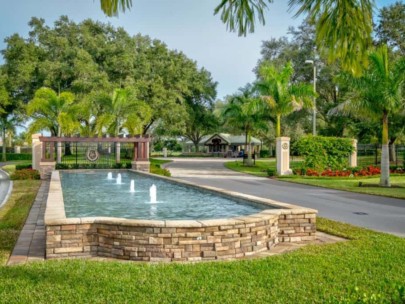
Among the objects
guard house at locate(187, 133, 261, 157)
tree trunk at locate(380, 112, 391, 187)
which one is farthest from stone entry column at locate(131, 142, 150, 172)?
guard house at locate(187, 133, 261, 157)

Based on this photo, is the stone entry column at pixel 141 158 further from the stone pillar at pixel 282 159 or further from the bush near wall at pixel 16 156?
the bush near wall at pixel 16 156

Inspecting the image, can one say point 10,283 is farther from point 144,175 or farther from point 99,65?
point 99,65

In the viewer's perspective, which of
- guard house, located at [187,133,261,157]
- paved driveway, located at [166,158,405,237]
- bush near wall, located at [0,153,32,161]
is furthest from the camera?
guard house, located at [187,133,261,157]

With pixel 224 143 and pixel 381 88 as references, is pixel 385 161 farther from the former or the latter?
pixel 224 143

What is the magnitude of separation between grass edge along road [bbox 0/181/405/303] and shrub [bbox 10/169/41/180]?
15906 millimetres

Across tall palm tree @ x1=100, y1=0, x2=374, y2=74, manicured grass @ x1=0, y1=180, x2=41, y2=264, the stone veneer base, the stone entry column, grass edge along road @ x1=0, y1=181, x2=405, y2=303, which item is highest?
tall palm tree @ x1=100, y1=0, x2=374, y2=74

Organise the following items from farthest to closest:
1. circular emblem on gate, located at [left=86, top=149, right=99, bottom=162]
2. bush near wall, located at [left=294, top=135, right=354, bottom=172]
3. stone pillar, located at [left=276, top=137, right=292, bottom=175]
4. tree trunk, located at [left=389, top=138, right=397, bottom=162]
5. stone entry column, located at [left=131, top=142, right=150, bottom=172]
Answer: tree trunk, located at [left=389, top=138, right=397, bottom=162] → circular emblem on gate, located at [left=86, top=149, right=99, bottom=162] → bush near wall, located at [left=294, top=135, right=354, bottom=172] → stone pillar, located at [left=276, top=137, right=292, bottom=175] → stone entry column, located at [left=131, top=142, right=150, bottom=172]

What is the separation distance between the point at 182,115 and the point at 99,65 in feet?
31.4

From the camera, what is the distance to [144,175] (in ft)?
69.0

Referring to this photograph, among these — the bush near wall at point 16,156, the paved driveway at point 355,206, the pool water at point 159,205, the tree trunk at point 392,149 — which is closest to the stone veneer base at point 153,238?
the pool water at point 159,205

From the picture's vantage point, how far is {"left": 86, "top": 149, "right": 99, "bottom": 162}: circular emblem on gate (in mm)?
27094

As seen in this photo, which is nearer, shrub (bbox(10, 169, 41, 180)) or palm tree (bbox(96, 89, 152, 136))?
shrub (bbox(10, 169, 41, 180))

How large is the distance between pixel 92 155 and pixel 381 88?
18181 millimetres

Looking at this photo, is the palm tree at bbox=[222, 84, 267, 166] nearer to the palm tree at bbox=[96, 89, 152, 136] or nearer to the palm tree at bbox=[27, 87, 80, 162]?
the palm tree at bbox=[96, 89, 152, 136]
